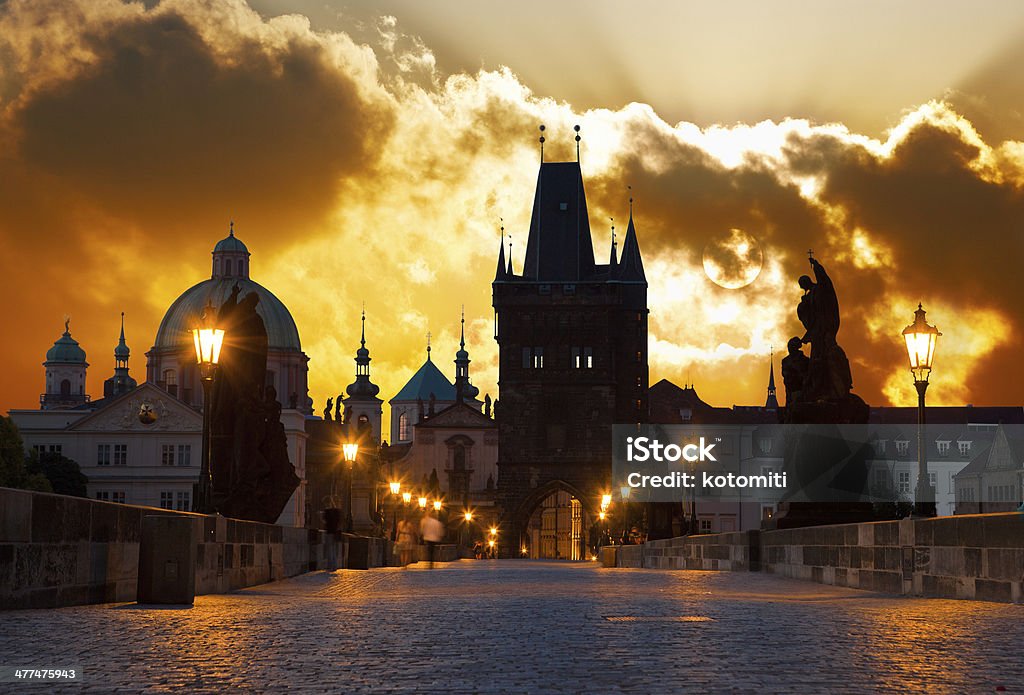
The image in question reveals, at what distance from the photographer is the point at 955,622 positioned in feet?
39.5

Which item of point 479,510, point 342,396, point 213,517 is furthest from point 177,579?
point 342,396

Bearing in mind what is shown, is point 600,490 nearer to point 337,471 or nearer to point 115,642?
point 337,471

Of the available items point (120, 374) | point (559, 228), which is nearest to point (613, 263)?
point (559, 228)

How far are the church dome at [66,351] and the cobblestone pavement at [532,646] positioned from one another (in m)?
183

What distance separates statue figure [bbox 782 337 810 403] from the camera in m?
24.6

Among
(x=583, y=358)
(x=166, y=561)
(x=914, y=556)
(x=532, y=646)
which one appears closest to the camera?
(x=532, y=646)

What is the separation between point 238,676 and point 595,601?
28.9 feet

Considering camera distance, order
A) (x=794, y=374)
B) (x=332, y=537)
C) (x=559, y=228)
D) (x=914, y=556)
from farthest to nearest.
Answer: (x=559, y=228) < (x=332, y=537) < (x=794, y=374) < (x=914, y=556)

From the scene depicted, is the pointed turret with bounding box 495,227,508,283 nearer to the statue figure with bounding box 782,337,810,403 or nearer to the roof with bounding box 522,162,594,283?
the roof with bounding box 522,162,594,283

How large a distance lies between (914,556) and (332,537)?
18426 mm

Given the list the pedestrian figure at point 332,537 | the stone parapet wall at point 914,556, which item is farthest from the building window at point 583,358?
the stone parapet wall at point 914,556

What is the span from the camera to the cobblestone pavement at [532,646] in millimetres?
8195

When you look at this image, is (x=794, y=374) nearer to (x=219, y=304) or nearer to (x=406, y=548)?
(x=406, y=548)

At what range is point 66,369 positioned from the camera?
191 meters
